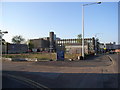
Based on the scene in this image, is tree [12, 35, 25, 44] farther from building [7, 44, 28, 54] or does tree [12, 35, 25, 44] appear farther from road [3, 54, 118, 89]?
road [3, 54, 118, 89]

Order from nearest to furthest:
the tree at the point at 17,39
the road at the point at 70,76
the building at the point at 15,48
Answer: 1. the road at the point at 70,76
2. the building at the point at 15,48
3. the tree at the point at 17,39

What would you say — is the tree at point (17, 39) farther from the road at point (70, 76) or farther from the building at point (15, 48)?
the road at point (70, 76)

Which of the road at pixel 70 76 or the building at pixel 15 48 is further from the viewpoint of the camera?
the building at pixel 15 48

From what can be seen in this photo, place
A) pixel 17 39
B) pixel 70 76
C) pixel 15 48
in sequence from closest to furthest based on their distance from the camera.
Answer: pixel 70 76
pixel 15 48
pixel 17 39

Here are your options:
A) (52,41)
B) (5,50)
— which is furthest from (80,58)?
(52,41)

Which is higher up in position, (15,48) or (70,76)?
(70,76)

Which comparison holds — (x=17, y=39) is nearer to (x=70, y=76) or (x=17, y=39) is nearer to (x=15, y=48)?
(x=15, y=48)

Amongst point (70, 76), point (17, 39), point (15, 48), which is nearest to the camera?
point (70, 76)

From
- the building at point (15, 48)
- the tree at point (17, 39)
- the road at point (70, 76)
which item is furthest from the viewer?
the tree at point (17, 39)

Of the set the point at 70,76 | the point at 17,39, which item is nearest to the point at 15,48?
the point at 17,39

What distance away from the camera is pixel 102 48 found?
110 m

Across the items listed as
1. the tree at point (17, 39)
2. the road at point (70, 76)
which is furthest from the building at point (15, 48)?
the road at point (70, 76)

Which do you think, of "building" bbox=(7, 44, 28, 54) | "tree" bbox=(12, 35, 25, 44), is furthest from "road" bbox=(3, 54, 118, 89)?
"tree" bbox=(12, 35, 25, 44)

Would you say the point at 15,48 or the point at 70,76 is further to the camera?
the point at 15,48
